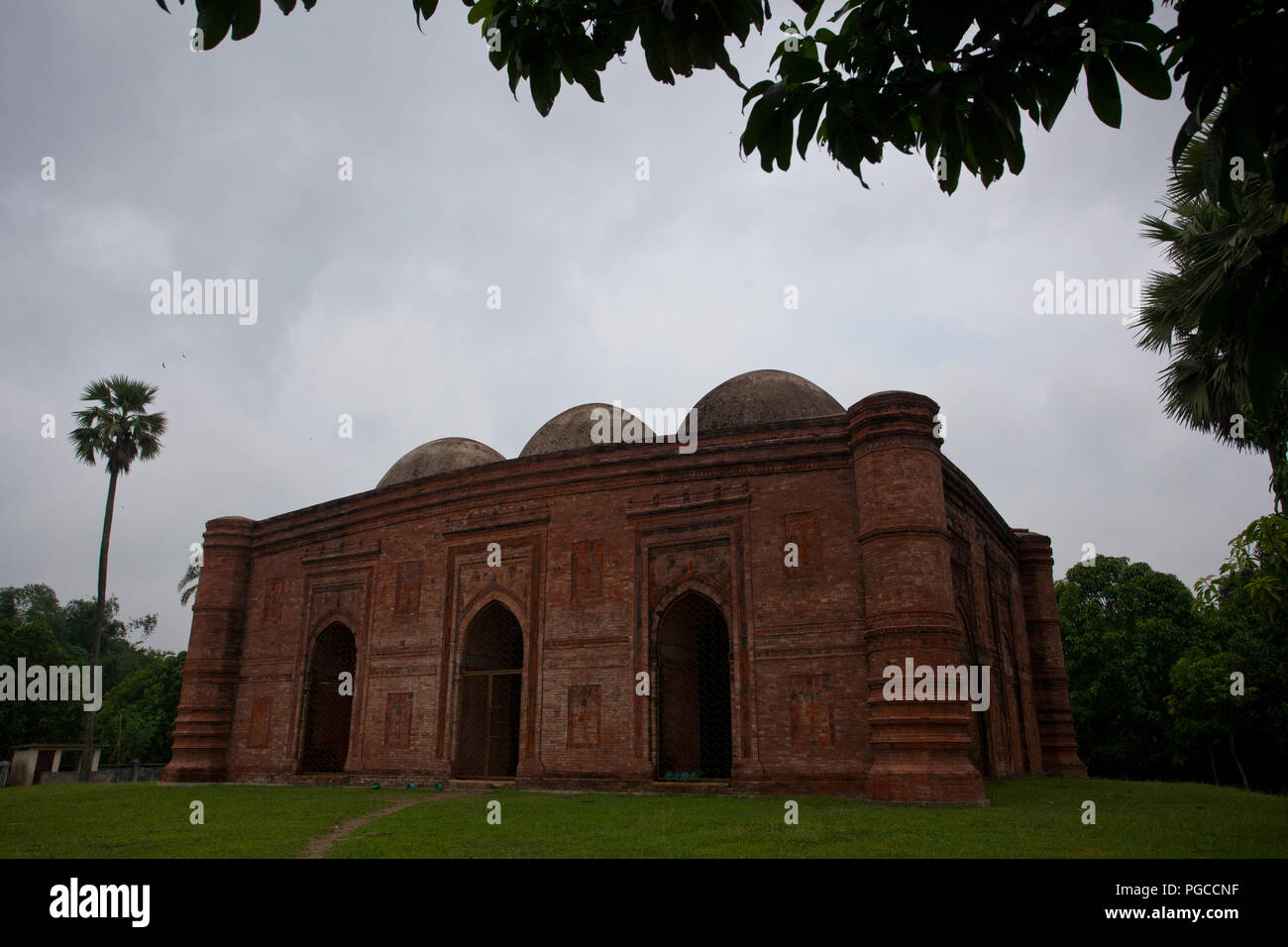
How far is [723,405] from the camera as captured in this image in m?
16.5

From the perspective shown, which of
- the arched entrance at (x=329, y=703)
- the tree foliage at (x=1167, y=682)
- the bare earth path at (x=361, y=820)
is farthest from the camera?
the tree foliage at (x=1167, y=682)

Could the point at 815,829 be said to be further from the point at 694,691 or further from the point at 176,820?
the point at 176,820

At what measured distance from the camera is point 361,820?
10.8m

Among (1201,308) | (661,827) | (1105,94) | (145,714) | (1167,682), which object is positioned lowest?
(661,827)

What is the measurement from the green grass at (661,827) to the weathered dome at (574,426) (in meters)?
6.98

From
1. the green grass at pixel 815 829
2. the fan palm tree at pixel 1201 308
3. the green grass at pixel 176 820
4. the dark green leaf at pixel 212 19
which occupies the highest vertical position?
the fan palm tree at pixel 1201 308

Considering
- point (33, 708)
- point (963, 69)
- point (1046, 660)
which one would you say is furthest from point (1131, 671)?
point (33, 708)

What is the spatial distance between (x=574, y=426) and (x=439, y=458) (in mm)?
4209

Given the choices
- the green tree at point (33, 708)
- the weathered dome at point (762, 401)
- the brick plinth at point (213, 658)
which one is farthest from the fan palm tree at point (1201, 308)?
the green tree at point (33, 708)

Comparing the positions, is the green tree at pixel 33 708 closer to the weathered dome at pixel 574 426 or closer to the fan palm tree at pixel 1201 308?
the weathered dome at pixel 574 426

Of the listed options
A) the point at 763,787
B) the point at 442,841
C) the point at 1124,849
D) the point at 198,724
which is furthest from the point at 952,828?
the point at 198,724

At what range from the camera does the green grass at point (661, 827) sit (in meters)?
7.68

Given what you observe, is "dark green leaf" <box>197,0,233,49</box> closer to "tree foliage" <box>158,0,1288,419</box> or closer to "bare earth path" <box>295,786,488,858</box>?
"tree foliage" <box>158,0,1288,419</box>

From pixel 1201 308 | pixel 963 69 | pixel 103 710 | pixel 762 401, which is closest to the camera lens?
pixel 963 69
